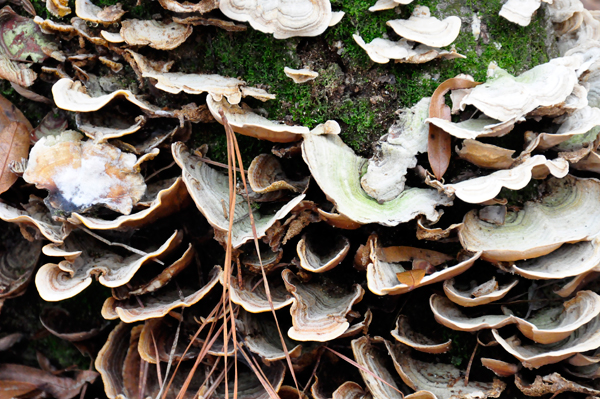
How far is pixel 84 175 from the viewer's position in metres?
2.79

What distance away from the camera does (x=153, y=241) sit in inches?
123

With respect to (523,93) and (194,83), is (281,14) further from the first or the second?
(523,93)

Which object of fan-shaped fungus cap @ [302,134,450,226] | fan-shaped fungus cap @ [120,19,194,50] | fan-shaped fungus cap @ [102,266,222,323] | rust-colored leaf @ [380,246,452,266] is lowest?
fan-shaped fungus cap @ [102,266,222,323]

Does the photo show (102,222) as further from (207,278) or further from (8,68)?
(8,68)

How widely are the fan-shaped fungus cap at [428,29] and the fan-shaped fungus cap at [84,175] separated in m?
1.80

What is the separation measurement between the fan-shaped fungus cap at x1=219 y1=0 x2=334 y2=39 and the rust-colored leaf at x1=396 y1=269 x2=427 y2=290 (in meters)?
1.48

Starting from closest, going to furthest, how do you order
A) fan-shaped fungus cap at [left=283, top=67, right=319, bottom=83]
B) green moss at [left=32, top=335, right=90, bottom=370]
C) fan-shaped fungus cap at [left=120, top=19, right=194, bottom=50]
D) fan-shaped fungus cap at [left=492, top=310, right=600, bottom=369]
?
1. fan-shaped fungus cap at [left=492, top=310, right=600, bottom=369]
2. fan-shaped fungus cap at [left=283, top=67, right=319, bottom=83]
3. fan-shaped fungus cap at [left=120, top=19, right=194, bottom=50]
4. green moss at [left=32, top=335, right=90, bottom=370]

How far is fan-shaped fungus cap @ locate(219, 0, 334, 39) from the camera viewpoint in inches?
103

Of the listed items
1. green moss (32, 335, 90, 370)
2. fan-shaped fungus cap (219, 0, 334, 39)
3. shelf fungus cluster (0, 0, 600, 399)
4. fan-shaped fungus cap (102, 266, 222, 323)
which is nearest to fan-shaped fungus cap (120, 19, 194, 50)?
shelf fungus cluster (0, 0, 600, 399)

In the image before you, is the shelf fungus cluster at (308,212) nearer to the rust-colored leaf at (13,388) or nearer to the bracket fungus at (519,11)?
the bracket fungus at (519,11)

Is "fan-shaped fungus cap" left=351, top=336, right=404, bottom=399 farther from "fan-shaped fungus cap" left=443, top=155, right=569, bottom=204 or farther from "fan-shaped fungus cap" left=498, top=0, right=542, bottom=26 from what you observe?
"fan-shaped fungus cap" left=498, top=0, right=542, bottom=26

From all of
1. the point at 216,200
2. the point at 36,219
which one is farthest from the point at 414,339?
the point at 36,219

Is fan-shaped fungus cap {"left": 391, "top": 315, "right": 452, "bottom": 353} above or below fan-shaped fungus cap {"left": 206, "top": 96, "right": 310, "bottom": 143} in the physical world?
below

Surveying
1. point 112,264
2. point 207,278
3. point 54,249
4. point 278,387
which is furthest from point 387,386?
point 54,249
